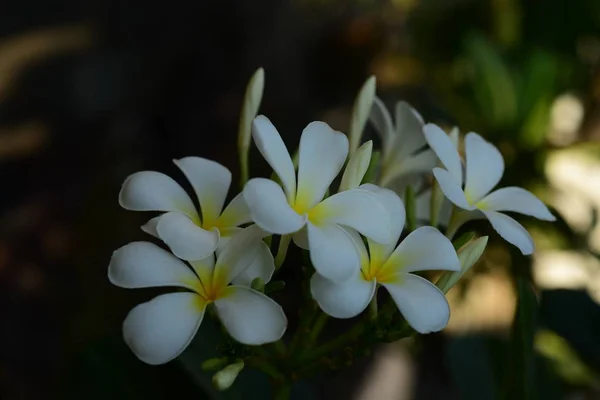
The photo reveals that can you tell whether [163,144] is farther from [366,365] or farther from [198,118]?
[366,365]

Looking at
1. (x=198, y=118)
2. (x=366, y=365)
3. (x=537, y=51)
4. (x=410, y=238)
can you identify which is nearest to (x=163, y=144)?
(x=198, y=118)

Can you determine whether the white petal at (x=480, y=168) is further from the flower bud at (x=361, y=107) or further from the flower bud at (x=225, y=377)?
the flower bud at (x=225, y=377)

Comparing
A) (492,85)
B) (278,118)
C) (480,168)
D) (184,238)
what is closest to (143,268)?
(184,238)

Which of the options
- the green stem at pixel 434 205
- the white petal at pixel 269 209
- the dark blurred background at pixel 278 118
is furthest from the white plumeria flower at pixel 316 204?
the dark blurred background at pixel 278 118

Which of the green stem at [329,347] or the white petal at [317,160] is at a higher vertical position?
the white petal at [317,160]

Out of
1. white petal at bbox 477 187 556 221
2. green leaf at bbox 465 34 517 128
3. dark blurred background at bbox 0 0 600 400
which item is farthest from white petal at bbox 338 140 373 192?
green leaf at bbox 465 34 517 128

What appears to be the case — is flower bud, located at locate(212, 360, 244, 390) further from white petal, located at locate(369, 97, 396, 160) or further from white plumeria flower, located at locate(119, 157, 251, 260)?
white petal, located at locate(369, 97, 396, 160)
